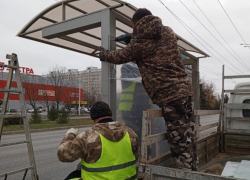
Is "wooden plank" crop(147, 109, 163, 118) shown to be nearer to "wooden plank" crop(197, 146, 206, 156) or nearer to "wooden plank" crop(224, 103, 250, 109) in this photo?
"wooden plank" crop(197, 146, 206, 156)

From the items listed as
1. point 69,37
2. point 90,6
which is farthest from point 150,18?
point 69,37

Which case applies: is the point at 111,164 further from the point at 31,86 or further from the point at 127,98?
the point at 31,86

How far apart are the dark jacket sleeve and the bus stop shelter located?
359 millimetres

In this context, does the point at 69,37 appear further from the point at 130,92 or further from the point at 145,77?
the point at 145,77

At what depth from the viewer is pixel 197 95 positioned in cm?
585

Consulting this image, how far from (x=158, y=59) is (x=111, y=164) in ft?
3.37

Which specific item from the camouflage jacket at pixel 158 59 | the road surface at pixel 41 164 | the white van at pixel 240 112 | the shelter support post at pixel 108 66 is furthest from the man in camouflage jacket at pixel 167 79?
the road surface at pixel 41 164

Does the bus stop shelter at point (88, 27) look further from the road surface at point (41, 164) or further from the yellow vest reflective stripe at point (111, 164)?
the road surface at point (41, 164)

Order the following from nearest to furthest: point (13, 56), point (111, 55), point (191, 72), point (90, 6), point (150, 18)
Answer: point (150, 18), point (111, 55), point (13, 56), point (90, 6), point (191, 72)

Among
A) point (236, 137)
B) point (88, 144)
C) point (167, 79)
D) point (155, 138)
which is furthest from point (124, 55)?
point (236, 137)

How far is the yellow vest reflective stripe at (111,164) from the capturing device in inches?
74.0

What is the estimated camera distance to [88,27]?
3250mm

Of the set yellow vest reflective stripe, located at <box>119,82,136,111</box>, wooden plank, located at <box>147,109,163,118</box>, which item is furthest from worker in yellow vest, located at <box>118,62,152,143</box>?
wooden plank, located at <box>147,109,163,118</box>

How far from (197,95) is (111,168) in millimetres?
4353
